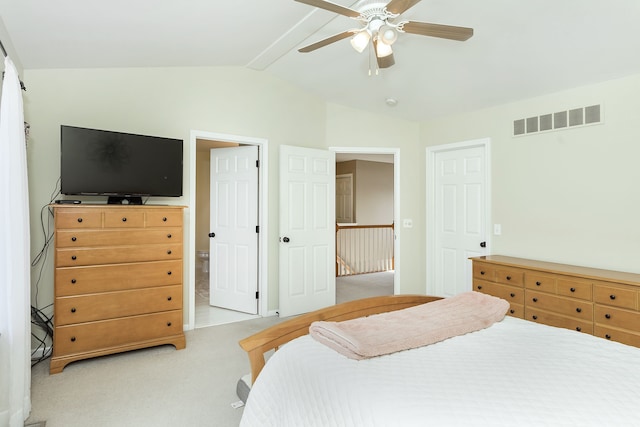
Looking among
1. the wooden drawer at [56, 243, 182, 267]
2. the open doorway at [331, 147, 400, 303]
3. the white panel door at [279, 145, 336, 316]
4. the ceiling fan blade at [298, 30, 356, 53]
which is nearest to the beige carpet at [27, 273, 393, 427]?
the wooden drawer at [56, 243, 182, 267]

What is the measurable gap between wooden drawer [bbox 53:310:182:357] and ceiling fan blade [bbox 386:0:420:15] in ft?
9.65

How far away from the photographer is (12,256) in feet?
6.57

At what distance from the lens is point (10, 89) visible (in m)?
1.99

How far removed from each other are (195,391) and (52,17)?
9.02ft

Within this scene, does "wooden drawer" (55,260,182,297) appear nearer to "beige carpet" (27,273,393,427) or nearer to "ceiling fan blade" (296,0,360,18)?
"beige carpet" (27,273,393,427)

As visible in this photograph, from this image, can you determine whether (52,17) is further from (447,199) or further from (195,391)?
(447,199)

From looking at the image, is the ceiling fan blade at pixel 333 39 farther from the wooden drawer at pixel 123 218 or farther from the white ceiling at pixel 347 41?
the wooden drawer at pixel 123 218

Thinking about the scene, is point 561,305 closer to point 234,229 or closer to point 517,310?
point 517,310

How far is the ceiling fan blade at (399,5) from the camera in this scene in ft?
6.39

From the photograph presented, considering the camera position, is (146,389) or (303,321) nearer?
(303,321)

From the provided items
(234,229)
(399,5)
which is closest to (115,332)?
(234,229)

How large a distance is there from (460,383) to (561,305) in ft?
7.93

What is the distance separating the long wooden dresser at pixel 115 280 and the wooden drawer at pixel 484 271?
299cm

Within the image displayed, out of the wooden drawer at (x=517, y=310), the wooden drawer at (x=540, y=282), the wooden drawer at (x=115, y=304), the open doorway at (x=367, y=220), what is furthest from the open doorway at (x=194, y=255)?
the wooden drawer at (x=540, y=282)
